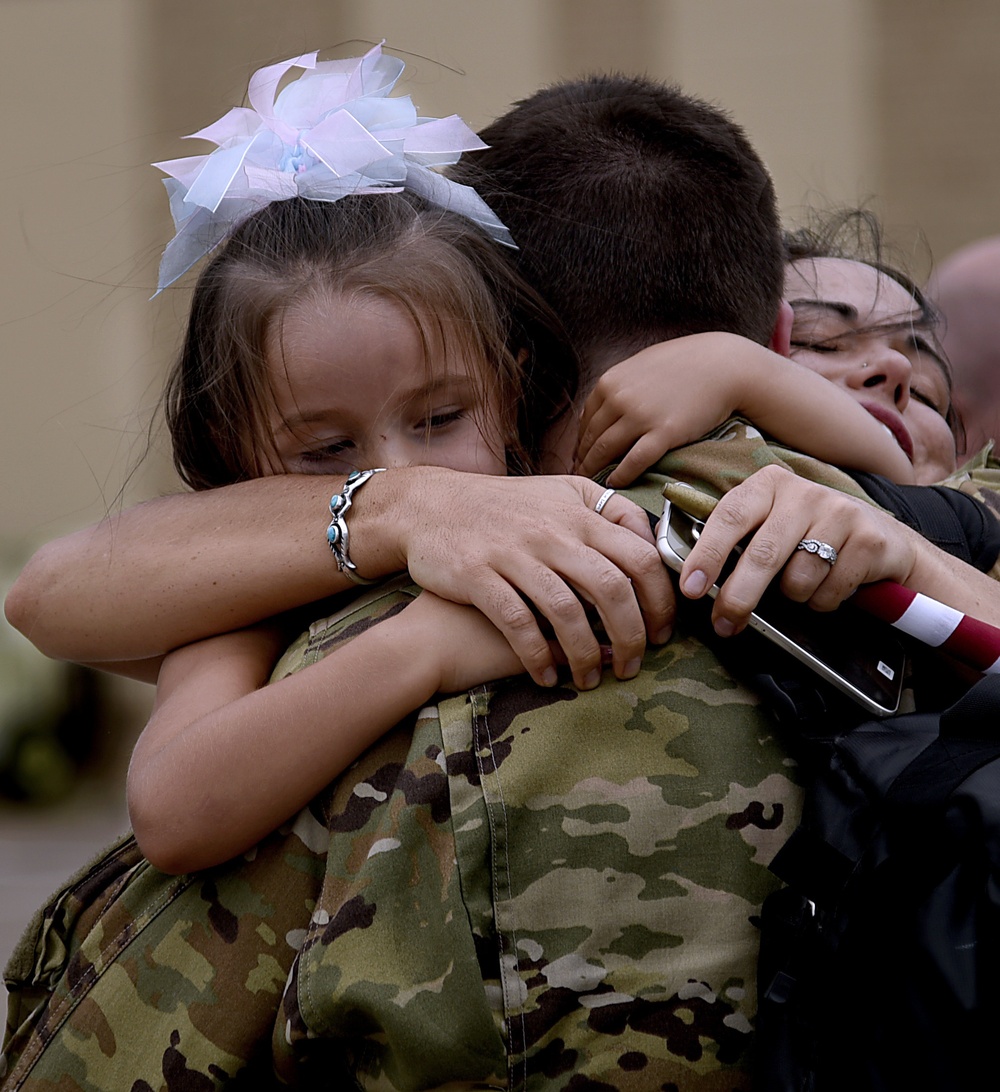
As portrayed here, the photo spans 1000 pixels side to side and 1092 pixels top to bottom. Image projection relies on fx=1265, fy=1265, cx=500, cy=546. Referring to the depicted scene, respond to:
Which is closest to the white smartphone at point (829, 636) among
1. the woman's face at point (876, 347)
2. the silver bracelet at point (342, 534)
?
the silver bracelet at point (342, 534)

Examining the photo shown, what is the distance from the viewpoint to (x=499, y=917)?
143cm

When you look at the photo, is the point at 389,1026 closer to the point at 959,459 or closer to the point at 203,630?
the point at 203,630

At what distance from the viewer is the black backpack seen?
47.1 inches

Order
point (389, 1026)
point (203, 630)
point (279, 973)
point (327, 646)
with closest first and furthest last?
point (389, 1026) < point (279, 973) < point (327, 646) < point (203, 630)

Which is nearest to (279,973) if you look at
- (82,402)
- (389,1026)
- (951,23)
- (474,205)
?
(389,1026)

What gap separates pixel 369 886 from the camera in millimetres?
1438

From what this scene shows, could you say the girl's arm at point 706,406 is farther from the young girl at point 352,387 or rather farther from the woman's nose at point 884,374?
the woman's nose at point 884,374

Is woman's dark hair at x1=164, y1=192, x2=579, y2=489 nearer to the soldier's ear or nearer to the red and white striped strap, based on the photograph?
the soldier's ear

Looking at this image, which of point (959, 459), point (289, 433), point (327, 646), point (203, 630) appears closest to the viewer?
point (327, 646)

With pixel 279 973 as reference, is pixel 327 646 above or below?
above

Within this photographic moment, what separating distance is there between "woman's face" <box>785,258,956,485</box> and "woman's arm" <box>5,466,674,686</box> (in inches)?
32.3

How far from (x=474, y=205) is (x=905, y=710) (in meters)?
1.02

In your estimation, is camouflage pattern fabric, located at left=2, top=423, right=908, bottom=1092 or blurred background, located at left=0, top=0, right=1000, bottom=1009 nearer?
camouflage pattern fabric, located at left=2, top=423, right=908, bottom=1092

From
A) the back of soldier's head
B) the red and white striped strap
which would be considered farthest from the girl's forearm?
the red and white striped strap
